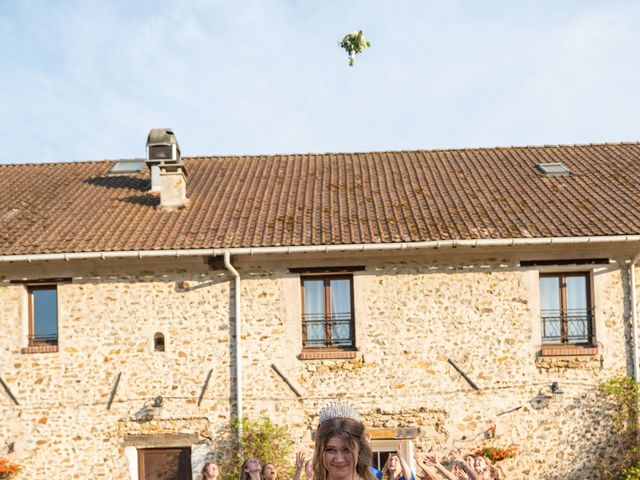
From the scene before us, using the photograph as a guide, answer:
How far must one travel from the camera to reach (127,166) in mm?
14367

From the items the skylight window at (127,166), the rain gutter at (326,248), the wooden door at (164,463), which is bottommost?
the wooden door at (164,463)

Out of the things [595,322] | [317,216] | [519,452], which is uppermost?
[317,216]

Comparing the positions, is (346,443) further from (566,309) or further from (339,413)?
(566,309)

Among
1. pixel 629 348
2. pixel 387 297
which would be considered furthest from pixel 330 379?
pixel 629 348

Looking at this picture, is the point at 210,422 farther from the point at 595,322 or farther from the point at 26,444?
the point at 595,322

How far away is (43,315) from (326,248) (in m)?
4.50

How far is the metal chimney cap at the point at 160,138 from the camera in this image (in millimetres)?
12906

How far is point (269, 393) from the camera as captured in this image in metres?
10.6

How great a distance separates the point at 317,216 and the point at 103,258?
332 centimetres

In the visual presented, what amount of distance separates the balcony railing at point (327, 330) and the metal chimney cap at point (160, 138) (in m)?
4.32

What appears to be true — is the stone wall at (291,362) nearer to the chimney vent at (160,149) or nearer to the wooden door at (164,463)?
the wooden door at (164,463)

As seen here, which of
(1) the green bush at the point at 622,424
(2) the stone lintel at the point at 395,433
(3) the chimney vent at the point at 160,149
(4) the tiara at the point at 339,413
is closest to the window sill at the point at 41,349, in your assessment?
(3) the chimney vent at the point at 160,149

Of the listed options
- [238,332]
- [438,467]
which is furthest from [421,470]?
[238,332]

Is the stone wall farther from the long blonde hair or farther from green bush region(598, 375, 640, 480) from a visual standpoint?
the long blonde hair
